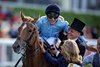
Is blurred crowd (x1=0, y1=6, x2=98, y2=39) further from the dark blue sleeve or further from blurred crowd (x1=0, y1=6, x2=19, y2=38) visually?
the dark blue sleeve

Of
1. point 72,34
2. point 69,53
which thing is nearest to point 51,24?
point 72,34

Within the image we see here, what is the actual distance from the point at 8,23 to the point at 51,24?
15.4 metres

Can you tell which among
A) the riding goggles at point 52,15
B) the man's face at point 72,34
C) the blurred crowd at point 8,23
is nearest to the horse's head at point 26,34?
the riding goggles at point 52,15

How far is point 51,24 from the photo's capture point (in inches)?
520

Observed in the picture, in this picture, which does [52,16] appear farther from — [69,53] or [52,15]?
[69,53]

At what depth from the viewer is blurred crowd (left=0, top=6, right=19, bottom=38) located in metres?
26.8

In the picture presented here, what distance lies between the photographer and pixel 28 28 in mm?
12492

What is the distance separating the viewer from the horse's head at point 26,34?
12215mm

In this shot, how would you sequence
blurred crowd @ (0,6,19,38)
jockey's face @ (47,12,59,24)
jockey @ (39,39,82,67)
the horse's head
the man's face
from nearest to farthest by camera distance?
jockey @ (39,39,82,67) < the horse's head < the man's face < jockey's face @ (47,12,59,24) < blurred crowd @ (0,6,19,38)

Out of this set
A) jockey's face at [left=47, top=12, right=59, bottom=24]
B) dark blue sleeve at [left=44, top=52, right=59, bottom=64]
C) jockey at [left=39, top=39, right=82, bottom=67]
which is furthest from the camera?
jockey's face at [left=47, top=12, right=59, bottom=24]

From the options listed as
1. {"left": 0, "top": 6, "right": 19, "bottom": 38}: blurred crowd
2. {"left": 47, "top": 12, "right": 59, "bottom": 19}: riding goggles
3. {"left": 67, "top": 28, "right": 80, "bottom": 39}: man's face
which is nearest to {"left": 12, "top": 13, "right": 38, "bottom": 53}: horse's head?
{"left": 47, "top": 12, "right": 59, "bottom": 19}: riding goggles

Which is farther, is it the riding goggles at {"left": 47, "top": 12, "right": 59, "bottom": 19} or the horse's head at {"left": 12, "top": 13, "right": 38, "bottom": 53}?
the riding goggles at {"left": 47, "top": 12, "right": 59, "bottom": 19}

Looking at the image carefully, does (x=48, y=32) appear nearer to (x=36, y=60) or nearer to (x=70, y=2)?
(x=36, y=60)

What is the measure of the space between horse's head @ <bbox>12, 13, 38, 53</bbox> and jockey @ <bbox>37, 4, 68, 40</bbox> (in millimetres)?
524
